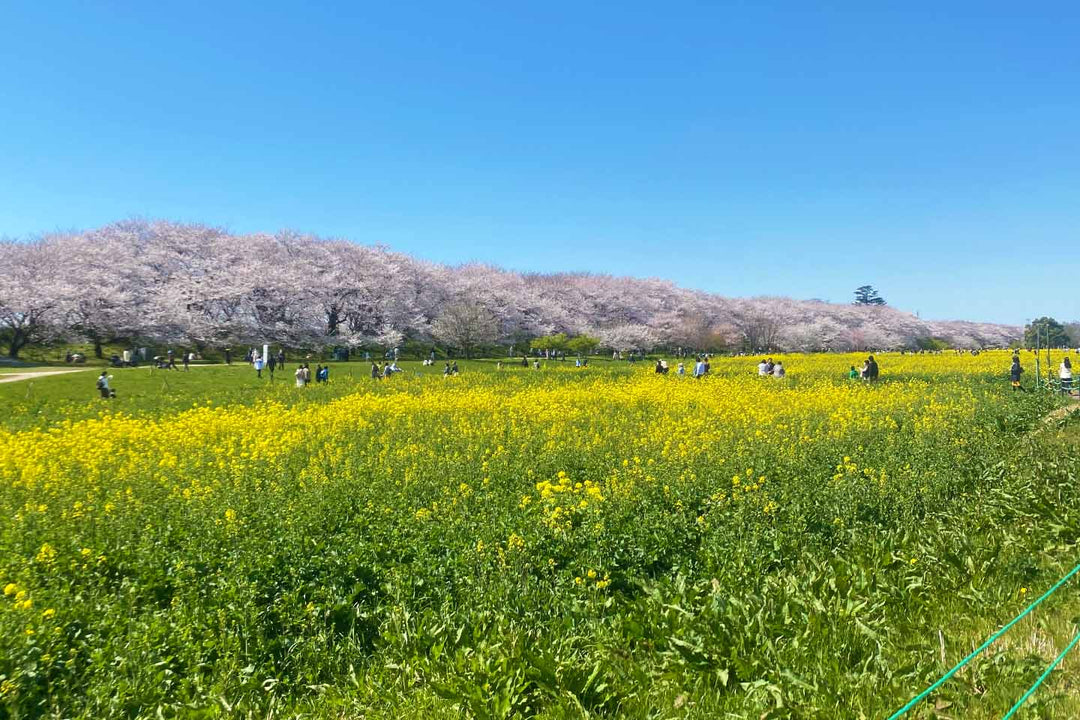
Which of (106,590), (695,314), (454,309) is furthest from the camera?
(695,314)

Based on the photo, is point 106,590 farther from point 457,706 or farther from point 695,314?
point 695,314

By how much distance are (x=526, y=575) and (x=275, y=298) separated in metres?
47.2

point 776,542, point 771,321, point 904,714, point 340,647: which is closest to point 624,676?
point 904,714

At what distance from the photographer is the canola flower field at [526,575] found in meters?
4.17

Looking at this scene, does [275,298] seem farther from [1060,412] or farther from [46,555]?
[1060,412]

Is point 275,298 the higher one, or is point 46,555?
point 275,298

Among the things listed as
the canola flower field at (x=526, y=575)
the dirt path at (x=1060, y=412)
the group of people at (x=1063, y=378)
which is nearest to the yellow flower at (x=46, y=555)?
the canola flower field at (x=526, y=575)

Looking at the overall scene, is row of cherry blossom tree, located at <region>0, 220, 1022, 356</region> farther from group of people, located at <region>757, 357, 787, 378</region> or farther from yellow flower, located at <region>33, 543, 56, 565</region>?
yellow flower, located at <region>33, 543, 56, 565</region>

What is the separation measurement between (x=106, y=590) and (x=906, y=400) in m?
18.1

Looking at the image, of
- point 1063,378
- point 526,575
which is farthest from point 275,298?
point 526,575

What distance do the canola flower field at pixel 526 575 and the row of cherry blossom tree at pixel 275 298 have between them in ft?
119

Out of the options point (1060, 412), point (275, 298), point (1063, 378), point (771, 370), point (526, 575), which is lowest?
point (526, 575)

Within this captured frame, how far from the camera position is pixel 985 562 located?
18.8 feet

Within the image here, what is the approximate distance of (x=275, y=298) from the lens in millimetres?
47719
